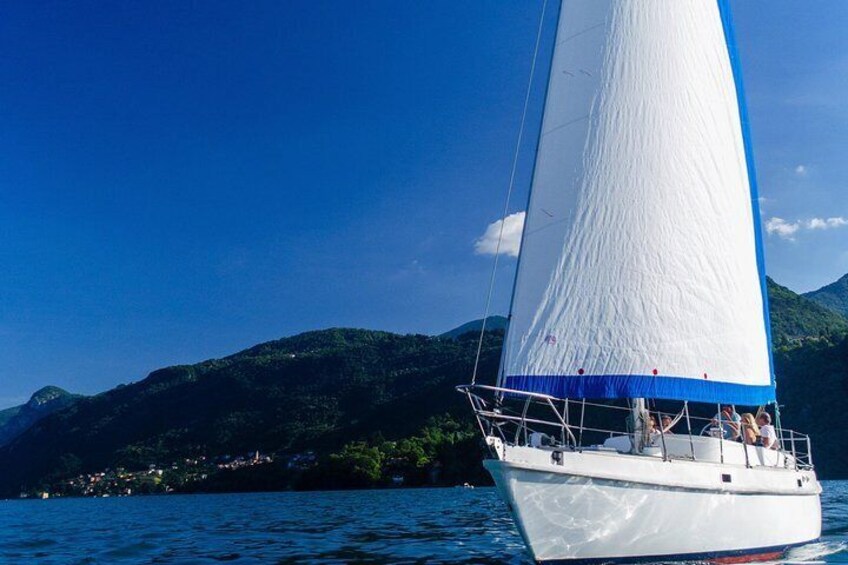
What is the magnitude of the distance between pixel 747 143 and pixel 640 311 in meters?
7.51

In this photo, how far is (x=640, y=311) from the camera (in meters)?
16.5

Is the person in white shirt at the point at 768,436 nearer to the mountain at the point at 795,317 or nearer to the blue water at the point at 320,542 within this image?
the blue water at the point at 320,542

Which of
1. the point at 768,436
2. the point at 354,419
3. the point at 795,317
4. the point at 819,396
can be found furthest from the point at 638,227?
the point at 795,317

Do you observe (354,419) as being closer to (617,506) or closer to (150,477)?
(150,477)

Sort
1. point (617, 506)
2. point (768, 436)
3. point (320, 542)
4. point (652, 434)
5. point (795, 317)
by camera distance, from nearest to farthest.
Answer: point (617, 506) < point (652, 434) < point (768, 436) < point (320, 542) < point (795, 317)

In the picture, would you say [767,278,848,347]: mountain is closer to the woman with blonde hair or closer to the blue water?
the blue water

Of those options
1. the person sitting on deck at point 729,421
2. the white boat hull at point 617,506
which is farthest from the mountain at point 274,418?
the white boat hull at point 617,506

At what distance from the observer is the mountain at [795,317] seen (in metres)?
142

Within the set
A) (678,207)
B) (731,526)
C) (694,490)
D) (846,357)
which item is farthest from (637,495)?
(846,357)

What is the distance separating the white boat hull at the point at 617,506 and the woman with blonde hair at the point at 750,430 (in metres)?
3.42

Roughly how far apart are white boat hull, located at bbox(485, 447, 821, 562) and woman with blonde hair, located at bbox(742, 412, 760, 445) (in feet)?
11.2

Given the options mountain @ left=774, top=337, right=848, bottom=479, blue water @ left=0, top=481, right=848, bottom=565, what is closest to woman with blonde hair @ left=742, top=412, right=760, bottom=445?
blue water @ left=0, top=481, right=848, bottom=565

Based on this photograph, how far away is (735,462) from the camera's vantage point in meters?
17.4

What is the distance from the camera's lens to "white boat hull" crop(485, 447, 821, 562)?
1432 centimetres
